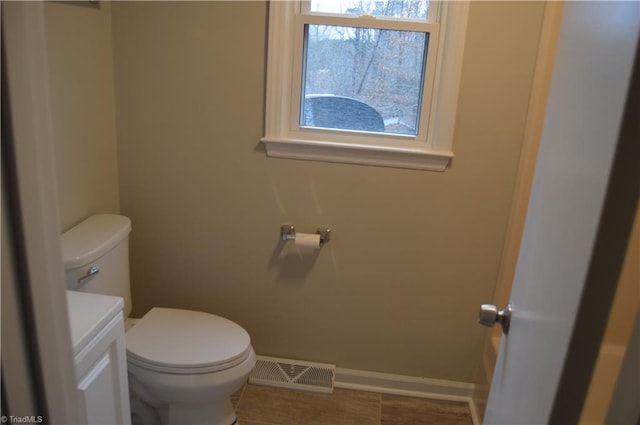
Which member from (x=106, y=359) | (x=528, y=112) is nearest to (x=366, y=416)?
(x=106, y=359)

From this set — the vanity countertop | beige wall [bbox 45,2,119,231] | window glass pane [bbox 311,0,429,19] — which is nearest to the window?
window glass pane [bbox 311,0,429,19]

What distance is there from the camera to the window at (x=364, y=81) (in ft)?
6.18

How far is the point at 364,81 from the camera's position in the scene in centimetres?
199

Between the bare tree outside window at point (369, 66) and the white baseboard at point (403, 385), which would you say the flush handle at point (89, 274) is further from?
the white baseboard at point (403, 385)

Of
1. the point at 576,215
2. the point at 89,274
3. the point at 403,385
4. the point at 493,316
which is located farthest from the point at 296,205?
the point at 576,215

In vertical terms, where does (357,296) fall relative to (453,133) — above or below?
below

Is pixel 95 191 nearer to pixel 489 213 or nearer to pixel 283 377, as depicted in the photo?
pixel 283 377

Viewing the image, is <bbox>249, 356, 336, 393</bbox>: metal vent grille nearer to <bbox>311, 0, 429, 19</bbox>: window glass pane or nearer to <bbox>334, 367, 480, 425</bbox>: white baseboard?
<bbox>334, 367, 480, 425</bbox>: white baseboard

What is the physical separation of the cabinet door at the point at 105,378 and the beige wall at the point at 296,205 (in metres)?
0.85

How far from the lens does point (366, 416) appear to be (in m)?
2.08

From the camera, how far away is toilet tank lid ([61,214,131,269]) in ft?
5.19

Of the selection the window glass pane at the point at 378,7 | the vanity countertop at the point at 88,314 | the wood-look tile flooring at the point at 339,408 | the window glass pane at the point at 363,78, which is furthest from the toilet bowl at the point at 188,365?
the window glass pane at the point at 378,7

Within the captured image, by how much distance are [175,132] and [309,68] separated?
60 cm

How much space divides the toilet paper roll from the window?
315mm
